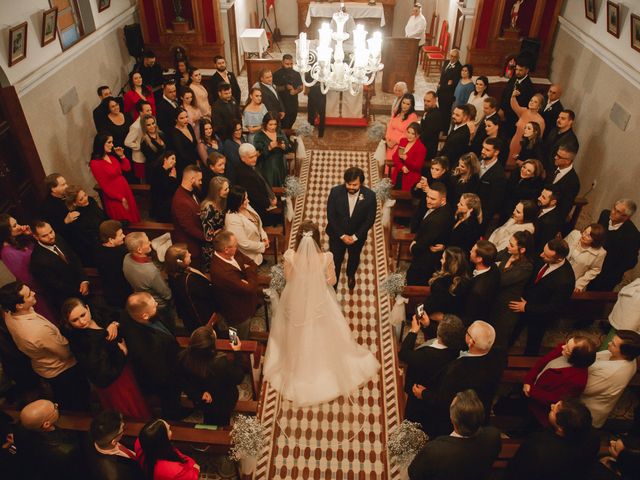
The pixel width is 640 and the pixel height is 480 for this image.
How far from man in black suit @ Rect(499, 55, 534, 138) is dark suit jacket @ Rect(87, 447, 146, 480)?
7150mm

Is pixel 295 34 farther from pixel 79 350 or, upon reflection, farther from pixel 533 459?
pixel 533 459

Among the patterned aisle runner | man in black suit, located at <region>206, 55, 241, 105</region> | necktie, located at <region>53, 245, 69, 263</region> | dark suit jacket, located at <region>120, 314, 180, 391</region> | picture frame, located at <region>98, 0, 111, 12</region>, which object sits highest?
picture frame, located at <region>98, 0, 111, 12</region>

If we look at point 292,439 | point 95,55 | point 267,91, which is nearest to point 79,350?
point 292,439

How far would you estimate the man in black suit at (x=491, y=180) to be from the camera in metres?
5.30

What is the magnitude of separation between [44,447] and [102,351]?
74 cm

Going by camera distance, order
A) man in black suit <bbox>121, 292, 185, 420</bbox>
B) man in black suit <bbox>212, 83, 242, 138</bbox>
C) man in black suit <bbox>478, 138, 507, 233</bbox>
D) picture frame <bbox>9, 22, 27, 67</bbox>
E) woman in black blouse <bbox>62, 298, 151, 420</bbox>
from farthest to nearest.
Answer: man in black suit <bbox>212, 83, 242, 138</bbox> → picture frame <bbox>9, 22, 27, 67</bbox> → man in black suit <bbox>478, 138, 507, 233</bbox> → man in black suit <bbox>121, 292, 185, 420</bbox> → woman in black blouse <bbox>62, 298, 151, 420</bbox>

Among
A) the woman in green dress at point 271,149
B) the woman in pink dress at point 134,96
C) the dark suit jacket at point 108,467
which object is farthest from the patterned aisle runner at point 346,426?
the woman in pink dress at point 134,96

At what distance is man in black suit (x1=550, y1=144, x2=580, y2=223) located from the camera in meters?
5.32

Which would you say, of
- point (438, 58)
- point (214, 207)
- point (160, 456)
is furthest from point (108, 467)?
point (438, 58)

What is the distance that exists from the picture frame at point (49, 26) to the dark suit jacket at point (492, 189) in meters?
6.32

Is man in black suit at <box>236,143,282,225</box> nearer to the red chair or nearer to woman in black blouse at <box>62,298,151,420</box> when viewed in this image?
woman in black blouse at <box>62,298,151,420</box>

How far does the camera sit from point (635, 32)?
656cm

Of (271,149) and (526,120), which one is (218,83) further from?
(526,120)

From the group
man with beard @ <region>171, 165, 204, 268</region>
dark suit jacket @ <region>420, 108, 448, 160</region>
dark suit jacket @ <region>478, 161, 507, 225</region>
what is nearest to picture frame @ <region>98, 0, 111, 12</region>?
man with beard @ <region>171, 165, 204, 268</region>
